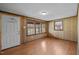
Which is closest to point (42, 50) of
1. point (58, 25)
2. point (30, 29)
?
point (30, 29)

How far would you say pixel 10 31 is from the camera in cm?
533

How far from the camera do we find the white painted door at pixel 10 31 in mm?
4906

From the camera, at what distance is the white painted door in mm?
4906

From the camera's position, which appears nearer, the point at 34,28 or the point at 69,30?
the point at 69,30

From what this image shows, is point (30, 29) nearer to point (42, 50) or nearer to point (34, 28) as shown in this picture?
point (34, 28)

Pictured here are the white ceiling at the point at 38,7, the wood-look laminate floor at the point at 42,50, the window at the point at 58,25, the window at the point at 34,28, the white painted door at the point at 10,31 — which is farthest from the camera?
the window at the point at 58,25

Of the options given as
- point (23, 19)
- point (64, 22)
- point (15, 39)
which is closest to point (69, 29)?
point (64, 22)

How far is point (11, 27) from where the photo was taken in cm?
542

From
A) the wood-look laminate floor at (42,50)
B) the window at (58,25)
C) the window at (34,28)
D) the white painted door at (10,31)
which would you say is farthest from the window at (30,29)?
the window at (58,25)

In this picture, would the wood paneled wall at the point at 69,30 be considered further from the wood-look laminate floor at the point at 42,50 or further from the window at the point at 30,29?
the window at the point at 30,29

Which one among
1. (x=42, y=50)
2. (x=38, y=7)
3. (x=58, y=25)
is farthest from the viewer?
(x=58, y=25)

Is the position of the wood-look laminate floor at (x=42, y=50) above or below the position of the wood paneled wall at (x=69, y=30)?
below

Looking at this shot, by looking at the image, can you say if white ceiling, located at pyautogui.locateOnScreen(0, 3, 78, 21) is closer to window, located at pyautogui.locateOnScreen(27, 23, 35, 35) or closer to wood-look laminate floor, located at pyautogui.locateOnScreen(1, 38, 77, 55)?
wood-look laminate floor, located at pyautogui.locateOnScreen(1, 38, 77, 55)
